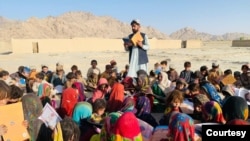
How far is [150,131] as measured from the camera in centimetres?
363

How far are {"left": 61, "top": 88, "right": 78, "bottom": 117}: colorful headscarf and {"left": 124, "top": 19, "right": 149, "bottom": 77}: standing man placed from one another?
8.14 ft

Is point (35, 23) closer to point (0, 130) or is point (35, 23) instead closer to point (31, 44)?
point (31, 44)

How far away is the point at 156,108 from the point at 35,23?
253 ft

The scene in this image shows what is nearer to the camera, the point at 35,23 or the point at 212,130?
the point at 212,130

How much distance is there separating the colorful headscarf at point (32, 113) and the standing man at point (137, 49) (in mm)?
3456

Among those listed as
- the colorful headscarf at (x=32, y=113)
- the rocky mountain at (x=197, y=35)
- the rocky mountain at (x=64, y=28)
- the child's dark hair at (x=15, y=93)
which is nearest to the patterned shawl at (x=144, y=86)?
the colorful headscarf at (x=32, y=113)

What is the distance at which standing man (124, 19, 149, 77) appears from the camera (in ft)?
23.5

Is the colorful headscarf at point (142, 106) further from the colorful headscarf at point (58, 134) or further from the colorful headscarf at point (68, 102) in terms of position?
the colorful headscarf at point (58, 134)

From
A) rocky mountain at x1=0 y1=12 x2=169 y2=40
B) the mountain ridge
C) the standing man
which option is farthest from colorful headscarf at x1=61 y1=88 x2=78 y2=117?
rocky mountain at x1=0 y1=12 x2=169 y2=40

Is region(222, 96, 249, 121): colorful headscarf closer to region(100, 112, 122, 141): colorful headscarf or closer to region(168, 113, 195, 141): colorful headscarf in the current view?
region(168, 113, 195, 141): colorful headscarf

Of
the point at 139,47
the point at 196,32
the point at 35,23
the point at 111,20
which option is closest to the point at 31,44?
the point at 139,47

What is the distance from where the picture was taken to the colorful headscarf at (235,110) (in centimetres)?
367

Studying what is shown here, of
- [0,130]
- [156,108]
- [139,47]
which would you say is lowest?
[156,108]

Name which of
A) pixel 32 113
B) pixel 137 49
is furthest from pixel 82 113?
pixel 137 49
